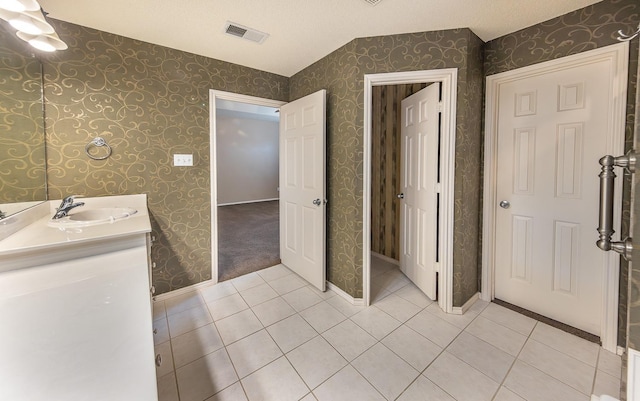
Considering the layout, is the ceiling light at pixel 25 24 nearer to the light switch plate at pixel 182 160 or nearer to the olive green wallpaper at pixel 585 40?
the light switch plate at pixel 182 160

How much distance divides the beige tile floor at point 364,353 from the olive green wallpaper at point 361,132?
0.34 m

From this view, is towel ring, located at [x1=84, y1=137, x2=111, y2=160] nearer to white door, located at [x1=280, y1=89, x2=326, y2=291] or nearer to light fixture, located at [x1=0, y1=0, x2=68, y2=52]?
light fixture, located at [x1=0, y1=0, x2=68, y2=52]

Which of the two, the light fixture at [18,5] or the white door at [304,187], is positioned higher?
the light fixture at [18,5]

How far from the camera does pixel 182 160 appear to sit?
2359 mm

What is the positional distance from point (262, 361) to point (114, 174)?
6.22 ft

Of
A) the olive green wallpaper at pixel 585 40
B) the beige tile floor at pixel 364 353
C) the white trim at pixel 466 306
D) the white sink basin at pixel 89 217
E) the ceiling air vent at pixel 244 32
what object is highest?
the ceiling air vent at pixel 244 32

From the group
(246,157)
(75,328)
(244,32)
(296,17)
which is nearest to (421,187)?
(296,17)

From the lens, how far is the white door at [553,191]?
1730 millimetres

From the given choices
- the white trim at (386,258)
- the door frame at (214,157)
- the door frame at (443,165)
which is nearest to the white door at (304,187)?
the door frame at (443,165)

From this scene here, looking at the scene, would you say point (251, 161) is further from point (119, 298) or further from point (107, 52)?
point (119, 298)

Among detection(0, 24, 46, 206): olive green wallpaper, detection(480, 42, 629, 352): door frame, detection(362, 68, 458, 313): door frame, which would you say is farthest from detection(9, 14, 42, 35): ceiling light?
detection(480, 42, 629, 352): door frame

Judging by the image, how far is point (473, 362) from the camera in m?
1.56

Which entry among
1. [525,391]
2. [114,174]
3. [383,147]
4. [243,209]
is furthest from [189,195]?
[243,209]

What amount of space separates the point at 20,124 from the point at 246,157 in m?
6.11
